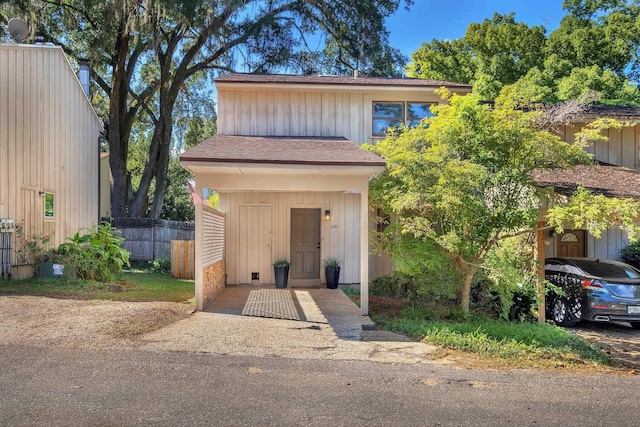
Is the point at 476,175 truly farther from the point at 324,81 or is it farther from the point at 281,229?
the point at 324,81

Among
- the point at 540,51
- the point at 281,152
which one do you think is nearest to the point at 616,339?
the point at 281,152

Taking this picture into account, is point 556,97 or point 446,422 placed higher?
point 556,97

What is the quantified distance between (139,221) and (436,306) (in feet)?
43.0

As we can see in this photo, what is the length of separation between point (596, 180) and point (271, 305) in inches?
314

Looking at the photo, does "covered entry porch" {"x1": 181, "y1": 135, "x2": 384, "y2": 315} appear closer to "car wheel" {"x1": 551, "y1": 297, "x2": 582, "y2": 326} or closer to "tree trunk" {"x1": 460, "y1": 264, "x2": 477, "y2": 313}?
"tree trunk" {"x1": 460, "y1": 264, "x2": 477, "y2": 313}

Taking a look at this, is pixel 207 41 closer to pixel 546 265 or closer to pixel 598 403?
pixel 546 265

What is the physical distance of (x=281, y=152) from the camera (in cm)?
906

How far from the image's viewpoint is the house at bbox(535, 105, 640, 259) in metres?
10.1

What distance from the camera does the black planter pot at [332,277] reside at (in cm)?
1175

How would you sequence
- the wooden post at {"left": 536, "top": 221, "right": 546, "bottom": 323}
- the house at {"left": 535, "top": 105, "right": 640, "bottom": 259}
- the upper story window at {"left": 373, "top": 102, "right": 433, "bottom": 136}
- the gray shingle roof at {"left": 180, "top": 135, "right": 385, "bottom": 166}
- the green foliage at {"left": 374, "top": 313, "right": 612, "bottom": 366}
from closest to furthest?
the green foliage at {"left": 374, "top": 313, "right": 612, "bottom": 366} → the gray shingle roof at {"left": 180, "top": 135, "right": 385, "bottom": 166} → the wooden post at {"left": 536, "top": 221, "right": 546, "bottom": 323} → the house at {"left": 535, "top": 105, "right": 640, "bottom": 259} → the upper story window at {"left": 373, "top": 102, "right": 433, "bottom": 136}

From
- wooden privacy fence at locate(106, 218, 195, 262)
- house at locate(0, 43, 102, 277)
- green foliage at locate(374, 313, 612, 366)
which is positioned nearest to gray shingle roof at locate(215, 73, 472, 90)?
house at locate(0, 43, 102, 277)

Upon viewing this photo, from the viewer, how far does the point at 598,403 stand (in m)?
4.47

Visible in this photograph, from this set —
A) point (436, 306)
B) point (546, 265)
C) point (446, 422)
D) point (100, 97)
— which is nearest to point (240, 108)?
point (436, 306)

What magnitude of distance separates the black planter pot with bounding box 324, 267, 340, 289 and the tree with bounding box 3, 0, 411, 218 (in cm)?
1149
